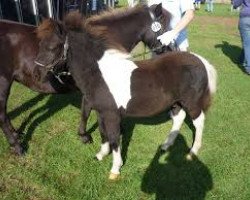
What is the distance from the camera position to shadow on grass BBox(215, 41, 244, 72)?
10.1 meters

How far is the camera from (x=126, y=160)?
15.7ft

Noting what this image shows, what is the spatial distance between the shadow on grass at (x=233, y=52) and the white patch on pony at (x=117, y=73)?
6.14m

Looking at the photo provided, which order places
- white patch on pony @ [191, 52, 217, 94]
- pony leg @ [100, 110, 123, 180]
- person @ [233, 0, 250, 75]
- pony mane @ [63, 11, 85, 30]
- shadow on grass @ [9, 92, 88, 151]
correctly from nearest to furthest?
pony mane @ [63, 11, 85, 30]
pony leg @ [100, 110, 123, 180]
white patch on pony @ [191, 52, 217, 94]
shadow on grass @ [9, 92, 88, 151]
person @ [233, 0, 250, 75]

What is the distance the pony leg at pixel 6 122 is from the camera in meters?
4.65

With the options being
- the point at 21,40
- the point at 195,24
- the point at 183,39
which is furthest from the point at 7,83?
the point at 195,24

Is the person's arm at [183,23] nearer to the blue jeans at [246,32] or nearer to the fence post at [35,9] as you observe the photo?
the blue jeans at [246,32]

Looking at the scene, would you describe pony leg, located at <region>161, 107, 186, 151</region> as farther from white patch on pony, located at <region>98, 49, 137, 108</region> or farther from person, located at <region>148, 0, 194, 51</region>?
white patch on pony, located at <region>98, 49, 137, 108</region>

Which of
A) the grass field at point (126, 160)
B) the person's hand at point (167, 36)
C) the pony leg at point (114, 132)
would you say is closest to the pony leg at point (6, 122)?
the grass field at point (126, 160)

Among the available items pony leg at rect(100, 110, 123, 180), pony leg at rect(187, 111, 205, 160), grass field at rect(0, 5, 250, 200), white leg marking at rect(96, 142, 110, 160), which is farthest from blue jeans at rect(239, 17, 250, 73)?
pony leg at rect(100, 110, 123, 180)

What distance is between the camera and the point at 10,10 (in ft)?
33.0

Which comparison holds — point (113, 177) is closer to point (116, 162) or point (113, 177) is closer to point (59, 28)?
point (116, 162)

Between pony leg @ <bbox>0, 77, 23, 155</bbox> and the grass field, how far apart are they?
0.15 metres

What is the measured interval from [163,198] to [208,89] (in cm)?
150

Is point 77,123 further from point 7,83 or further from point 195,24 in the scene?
point 195,24
